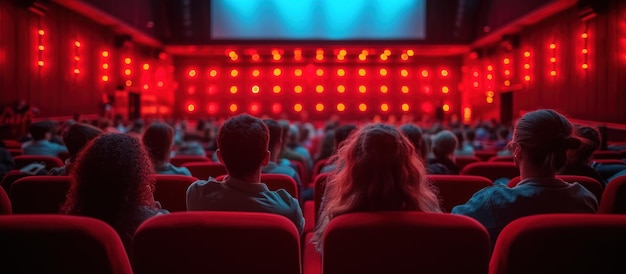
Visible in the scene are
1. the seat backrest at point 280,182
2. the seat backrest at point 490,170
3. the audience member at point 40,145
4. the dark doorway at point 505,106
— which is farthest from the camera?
the dark doorway at point 505,106

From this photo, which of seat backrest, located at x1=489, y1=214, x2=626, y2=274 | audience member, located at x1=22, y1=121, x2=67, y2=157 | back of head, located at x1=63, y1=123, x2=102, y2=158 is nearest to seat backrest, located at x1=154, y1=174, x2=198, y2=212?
back of head, located at x1=63, y1=123, x2=102, y2=158

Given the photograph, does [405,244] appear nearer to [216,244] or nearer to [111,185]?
[216,244]

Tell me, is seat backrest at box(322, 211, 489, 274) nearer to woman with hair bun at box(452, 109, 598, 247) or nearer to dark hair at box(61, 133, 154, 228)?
woman with hair bun at box(452, 109, 598, 247)

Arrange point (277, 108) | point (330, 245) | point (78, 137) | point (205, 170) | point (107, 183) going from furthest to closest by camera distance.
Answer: point (277, 108), point (205, 170), point (78, 137), point (107, 183), point (330, 245)

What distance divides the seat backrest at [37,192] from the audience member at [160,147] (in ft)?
3.15

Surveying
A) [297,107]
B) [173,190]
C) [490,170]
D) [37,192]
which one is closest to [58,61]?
[297,107]

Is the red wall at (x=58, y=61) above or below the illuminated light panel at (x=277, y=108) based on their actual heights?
above

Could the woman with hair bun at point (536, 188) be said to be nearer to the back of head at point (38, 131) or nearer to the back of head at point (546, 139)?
the back of head at point (546, 139)

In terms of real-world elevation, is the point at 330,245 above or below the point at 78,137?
below

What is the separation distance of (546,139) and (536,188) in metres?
0.22

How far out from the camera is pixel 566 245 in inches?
61.5

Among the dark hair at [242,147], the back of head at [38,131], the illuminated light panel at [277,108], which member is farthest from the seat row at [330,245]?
the illuminated light panel at [277,108]

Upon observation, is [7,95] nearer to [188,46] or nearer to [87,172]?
[188,46]

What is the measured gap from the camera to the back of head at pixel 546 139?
90.0 inches
